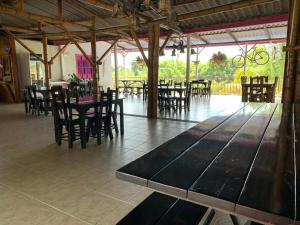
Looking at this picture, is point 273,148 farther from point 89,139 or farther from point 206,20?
point 206,20

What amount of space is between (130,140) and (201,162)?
3.18 metres

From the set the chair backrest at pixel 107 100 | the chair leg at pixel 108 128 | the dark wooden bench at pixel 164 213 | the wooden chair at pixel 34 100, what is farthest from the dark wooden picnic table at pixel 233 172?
the wooden chair at pixel 34 100

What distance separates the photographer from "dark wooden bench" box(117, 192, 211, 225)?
136cm

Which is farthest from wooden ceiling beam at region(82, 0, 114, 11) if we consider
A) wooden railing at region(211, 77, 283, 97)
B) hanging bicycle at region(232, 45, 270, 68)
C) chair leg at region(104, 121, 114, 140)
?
→ wooden railing at region(211, 77, 283, 97)

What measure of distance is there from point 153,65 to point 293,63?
3374 mm

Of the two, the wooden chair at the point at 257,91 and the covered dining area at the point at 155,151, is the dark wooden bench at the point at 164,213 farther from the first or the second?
the wooden chair at the point at 257,91

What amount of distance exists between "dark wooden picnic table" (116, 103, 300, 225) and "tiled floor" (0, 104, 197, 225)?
1071 millimetres

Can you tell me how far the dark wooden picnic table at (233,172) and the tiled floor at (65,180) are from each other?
3.51 feet

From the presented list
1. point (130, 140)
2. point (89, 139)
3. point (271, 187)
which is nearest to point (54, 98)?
point (89, 139)

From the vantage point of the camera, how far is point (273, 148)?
1297 mm

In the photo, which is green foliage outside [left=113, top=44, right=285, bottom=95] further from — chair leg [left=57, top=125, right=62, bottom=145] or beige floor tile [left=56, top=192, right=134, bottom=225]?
beige floor tile [left=56, top=192, right=134, bottom=225]

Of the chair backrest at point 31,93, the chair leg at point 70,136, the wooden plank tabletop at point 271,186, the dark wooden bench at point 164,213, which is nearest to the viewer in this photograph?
the wooden plank tabletop at point 271,186

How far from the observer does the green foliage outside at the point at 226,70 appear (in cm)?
1205

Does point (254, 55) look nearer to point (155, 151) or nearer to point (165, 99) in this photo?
point (165, 99)
